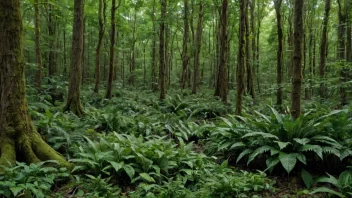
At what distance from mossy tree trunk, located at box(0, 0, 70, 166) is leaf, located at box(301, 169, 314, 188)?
14.6 ft

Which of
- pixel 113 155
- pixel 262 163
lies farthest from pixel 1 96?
pixel 262 163

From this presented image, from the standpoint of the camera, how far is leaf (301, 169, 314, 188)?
4.71 metres

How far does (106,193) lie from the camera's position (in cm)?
422

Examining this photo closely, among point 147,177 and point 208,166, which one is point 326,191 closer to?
point 208,166

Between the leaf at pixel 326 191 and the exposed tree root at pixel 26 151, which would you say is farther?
the exposed tree root at pixel 26 151

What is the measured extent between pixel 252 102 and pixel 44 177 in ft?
46.3

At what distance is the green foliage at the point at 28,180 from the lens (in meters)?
3.72

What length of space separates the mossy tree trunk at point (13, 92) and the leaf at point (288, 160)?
4.12m

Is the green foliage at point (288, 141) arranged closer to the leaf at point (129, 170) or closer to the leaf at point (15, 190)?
the leaf at point (129, 170)

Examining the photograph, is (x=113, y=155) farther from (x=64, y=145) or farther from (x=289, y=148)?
(x=289, y=148)

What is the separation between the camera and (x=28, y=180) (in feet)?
13.1

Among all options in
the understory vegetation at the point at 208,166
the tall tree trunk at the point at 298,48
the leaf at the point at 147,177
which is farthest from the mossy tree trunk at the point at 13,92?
the tall tree trunk at the point at 298,48

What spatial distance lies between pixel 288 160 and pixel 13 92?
17.4 ft

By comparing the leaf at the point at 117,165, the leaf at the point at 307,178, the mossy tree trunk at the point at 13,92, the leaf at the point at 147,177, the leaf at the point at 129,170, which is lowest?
the leaf at the point at 307,178
